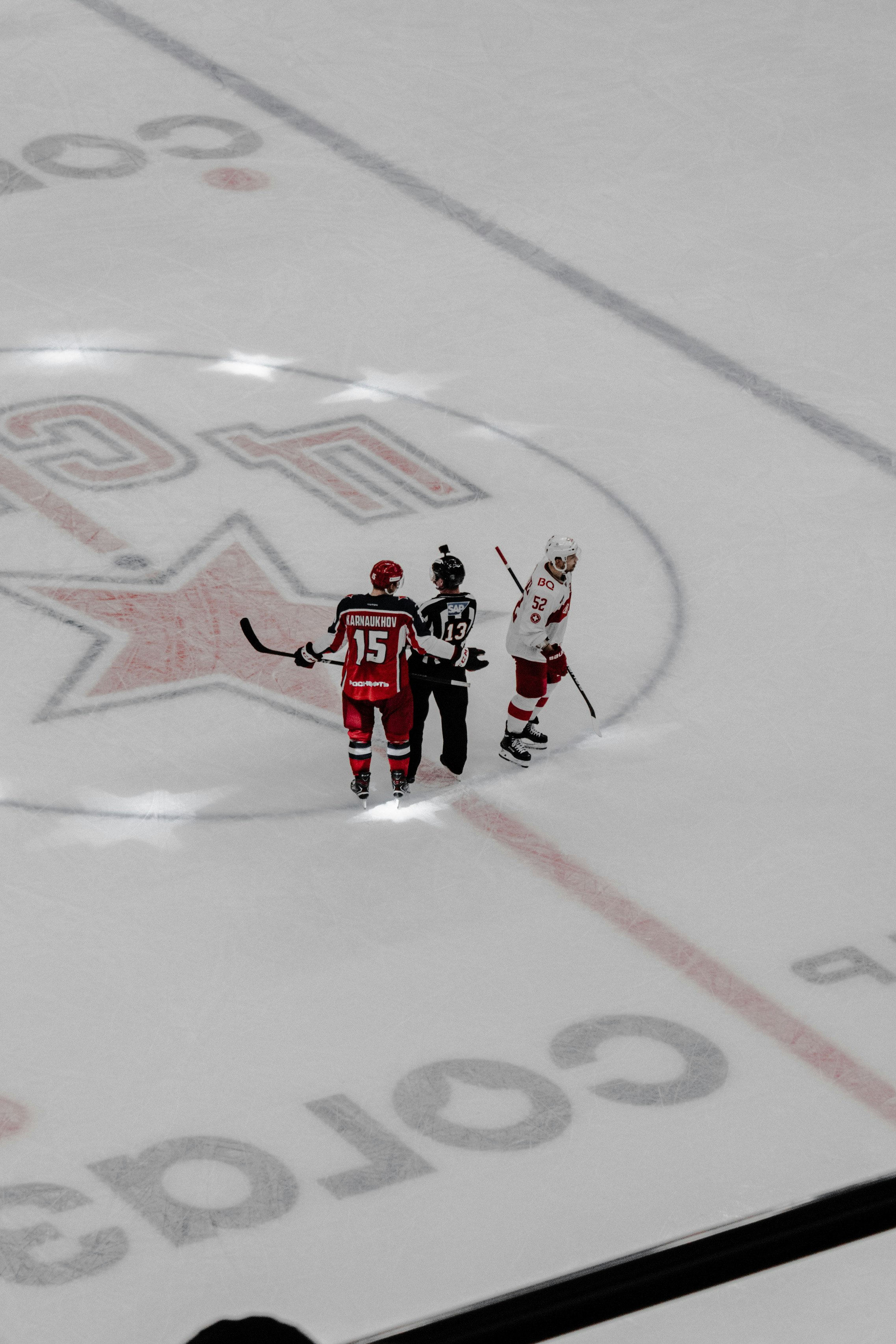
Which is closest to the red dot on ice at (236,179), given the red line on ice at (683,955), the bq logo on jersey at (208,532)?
the bq logo on jersey at (208,532)

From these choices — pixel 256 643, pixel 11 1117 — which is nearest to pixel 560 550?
pixel 256 643

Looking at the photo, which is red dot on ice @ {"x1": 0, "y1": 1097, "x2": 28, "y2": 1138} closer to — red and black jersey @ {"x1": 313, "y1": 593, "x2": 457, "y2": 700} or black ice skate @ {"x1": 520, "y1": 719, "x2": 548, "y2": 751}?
red and black jersey @ {"x1": 313, "y1": 593, "x2": 457, "y2": 700}

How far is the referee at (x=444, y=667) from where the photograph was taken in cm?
424

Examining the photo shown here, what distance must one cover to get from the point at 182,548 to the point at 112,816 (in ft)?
4.48

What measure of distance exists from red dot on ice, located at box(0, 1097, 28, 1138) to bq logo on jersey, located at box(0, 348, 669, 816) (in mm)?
1046

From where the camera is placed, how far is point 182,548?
532cm

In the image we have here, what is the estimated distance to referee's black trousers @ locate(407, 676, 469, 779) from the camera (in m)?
4.30

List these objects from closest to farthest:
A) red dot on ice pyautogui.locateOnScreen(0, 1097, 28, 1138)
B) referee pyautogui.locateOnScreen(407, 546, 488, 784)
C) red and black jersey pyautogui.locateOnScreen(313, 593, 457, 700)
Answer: red dot on ice pyautogui.locateOnScreen(0, 1097, 28, 1138)
red and black jersey pyautogui.locateOnScreen(313, 593, 457, 700)
referee pyautogui.locateOnScreen(407, 546, 488, 784)

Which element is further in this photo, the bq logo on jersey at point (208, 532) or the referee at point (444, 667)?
the bq logo on jersey at point (208, 532)

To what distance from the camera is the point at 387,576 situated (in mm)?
4176

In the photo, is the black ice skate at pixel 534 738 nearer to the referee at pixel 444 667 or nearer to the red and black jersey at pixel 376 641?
the referee at pixel 444 667

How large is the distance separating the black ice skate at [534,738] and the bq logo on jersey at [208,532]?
336 mm

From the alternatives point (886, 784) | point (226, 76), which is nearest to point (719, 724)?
point (886, 784)

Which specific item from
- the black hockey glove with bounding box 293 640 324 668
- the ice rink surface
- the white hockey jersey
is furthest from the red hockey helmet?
the ice rink surface
